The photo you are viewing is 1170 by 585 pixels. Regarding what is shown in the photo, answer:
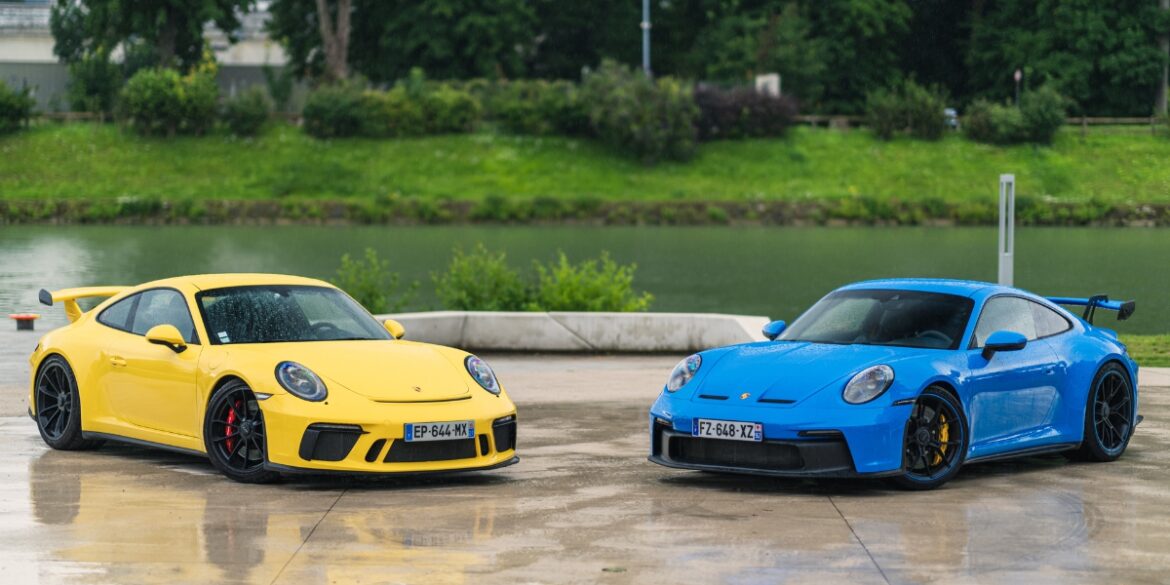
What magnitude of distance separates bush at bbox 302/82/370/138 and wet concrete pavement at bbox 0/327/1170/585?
7404 cm

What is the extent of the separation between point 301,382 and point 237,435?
0.62m

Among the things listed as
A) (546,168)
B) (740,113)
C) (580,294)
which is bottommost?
(546,168)

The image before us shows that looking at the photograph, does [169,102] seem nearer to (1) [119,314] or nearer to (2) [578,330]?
(2) [578,330]

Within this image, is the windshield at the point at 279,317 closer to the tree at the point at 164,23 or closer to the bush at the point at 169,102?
the bush at the point at 169,102

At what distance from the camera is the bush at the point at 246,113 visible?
86.8m

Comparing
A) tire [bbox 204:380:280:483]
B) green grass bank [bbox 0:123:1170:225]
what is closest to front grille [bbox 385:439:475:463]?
tire [bbox 204:380:280:483]

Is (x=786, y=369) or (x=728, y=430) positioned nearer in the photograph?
(x=728, y=430)

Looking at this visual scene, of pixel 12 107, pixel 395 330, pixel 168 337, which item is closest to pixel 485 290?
pixel 395 330

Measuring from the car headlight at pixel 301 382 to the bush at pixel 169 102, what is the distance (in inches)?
3006

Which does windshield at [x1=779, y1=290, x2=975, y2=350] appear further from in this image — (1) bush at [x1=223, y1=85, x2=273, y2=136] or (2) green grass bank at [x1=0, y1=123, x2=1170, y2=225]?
(1) bush at [x1=223, y1=85, x2=273, y2=136]

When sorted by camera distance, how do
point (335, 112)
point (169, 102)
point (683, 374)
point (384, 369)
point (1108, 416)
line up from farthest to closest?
1. point (335, 112)
2. point (169, 102)
3. point (1108, 416)
4. point (683, 374)
5. point (384, 369)

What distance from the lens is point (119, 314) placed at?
12508 millimetres

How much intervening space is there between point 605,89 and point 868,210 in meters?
16.0

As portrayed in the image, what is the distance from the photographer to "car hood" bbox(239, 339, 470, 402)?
431 inches
